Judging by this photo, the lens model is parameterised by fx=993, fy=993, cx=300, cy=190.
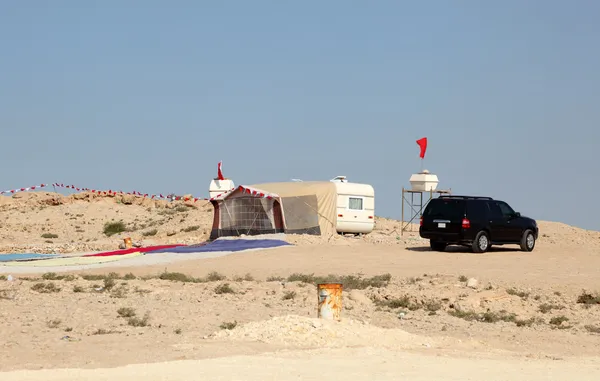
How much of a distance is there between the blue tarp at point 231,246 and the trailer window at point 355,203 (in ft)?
20.3

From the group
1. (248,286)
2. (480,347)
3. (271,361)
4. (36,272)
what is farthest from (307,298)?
(36,272)

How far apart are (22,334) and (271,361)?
4.47 m

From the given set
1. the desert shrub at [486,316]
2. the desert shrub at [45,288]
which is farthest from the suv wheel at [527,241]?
the desert shrub at [45,288]

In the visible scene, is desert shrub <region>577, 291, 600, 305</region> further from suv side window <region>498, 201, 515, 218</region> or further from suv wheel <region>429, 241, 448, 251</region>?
suv side window <region>498, 201, 515, 218</region>

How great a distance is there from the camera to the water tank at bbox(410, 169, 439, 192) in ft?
144

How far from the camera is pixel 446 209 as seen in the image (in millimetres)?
29844

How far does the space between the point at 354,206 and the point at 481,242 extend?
9.58 meters

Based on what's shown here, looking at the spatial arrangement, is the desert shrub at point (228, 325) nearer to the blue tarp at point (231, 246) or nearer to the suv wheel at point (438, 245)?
the blue tarp at point (231, 246)

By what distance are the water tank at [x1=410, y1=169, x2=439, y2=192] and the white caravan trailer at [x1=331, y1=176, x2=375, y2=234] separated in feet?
16.1

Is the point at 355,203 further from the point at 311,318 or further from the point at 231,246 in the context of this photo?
the point at 311,318

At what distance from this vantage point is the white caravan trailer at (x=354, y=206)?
37.9 meters

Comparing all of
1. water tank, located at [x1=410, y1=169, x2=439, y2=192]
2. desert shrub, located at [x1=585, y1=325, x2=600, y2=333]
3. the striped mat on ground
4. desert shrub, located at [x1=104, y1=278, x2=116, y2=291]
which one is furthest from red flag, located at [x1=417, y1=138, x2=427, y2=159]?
desert shrub, located at [x1=585, y1=325, x2=600, y2=333]

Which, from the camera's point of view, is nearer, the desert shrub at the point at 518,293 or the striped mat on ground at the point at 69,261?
the desert shrub at the point at 518,293

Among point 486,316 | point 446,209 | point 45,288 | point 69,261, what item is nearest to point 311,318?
point 486,316
